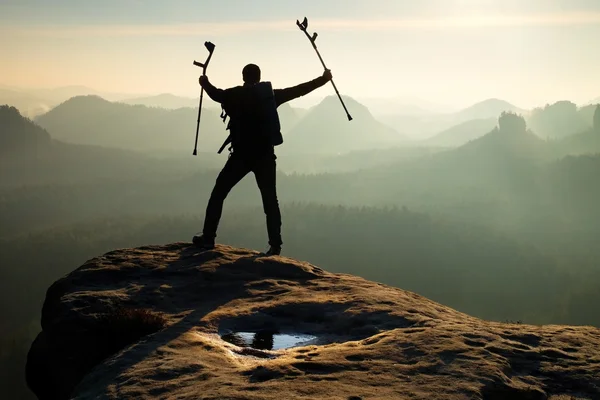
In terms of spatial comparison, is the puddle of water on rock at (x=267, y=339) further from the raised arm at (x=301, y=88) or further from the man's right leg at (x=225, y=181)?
the raised arm at (x=301, y=88)

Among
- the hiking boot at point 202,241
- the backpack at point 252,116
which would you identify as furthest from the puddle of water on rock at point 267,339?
the backpack at point 252,116

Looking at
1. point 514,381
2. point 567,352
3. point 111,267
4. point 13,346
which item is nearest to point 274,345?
point 514,381

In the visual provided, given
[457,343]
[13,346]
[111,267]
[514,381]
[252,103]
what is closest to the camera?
[514,381]

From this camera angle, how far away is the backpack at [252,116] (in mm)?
11812

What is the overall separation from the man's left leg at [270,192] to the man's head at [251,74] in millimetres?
1719

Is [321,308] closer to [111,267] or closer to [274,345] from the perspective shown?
[274,345]

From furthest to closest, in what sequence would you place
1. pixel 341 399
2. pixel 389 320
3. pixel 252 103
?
pixel 252 103
pixel 389 320
pixel 341 399

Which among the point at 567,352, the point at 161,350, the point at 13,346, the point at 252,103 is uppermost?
the point at 252,103

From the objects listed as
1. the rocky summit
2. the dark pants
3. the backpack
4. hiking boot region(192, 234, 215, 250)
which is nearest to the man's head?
the backpack

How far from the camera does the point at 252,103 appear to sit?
1186 cm

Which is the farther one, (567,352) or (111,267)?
(111,267)

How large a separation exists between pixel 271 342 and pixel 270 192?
201 inches

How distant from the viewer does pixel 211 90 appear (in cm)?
1192

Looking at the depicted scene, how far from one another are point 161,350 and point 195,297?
2.55 m
